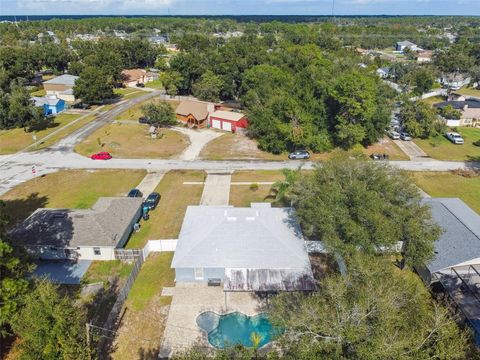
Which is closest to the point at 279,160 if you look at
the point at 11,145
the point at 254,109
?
the point at 254,109

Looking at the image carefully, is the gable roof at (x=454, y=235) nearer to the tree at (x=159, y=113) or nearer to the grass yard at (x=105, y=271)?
the grass yard at (x=105, y=271)

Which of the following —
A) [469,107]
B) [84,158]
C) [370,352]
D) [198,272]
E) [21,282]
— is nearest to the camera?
[370,352]

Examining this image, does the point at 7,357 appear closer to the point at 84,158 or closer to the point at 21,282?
the point at 21,282

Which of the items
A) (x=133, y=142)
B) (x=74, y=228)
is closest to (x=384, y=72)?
(x=133, y=142)

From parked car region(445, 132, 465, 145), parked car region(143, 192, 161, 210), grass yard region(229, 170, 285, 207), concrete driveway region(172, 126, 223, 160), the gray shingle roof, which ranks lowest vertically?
parked car region(445, 132, 465, 145)

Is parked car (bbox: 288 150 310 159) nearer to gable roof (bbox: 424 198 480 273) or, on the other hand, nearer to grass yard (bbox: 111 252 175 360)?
gable roof (bbox: 424 198 480 273)

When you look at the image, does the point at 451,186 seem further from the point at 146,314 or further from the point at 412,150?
the point at 146,314

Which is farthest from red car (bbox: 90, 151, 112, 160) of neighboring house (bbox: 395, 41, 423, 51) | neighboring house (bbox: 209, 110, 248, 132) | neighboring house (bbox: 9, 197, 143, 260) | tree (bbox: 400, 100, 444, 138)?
neighboring house (bbox: 395, 41, 423, 51)
